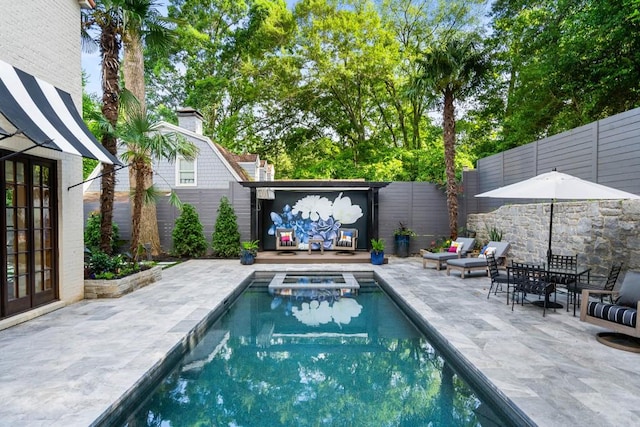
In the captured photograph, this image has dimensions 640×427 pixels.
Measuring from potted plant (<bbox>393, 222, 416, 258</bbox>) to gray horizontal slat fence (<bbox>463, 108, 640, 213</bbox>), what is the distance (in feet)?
9.66

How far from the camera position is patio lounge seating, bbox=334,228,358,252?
1243cm

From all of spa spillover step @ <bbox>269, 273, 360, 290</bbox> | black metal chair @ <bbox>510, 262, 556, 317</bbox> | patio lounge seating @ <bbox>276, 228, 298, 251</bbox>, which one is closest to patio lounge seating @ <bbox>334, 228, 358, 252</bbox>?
patio lounge seating @ <bbox>276, 228, 298, 251</bbox>

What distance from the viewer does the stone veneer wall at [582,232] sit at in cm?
618

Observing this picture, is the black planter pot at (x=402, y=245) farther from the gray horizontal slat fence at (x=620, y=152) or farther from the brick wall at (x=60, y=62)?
the brick wall at (x=60, y=62)

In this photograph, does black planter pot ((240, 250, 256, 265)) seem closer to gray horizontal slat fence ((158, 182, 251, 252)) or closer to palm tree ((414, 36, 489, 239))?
gray horizontal slat fence ((158, 182, 251, 252))

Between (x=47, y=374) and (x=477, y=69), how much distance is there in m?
11.4

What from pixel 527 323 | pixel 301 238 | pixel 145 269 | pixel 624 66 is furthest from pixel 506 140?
pixel 145 269

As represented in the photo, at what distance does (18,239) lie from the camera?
5285 mm

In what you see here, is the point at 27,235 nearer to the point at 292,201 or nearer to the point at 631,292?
the point at 631,292

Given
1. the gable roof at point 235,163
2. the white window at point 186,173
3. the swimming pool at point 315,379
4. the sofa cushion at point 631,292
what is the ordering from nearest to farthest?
the swimming pool at point 315,379
the sofa cushion at point 631,292
the white window at point 186,173
the gable roof at point 235,163

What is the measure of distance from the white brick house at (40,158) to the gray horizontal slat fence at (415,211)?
9084 mm

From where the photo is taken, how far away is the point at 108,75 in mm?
7266

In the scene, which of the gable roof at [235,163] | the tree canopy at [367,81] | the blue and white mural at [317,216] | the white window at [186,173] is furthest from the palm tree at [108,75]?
the gable roof at [235,163]

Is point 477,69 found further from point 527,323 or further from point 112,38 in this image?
point 112,38
